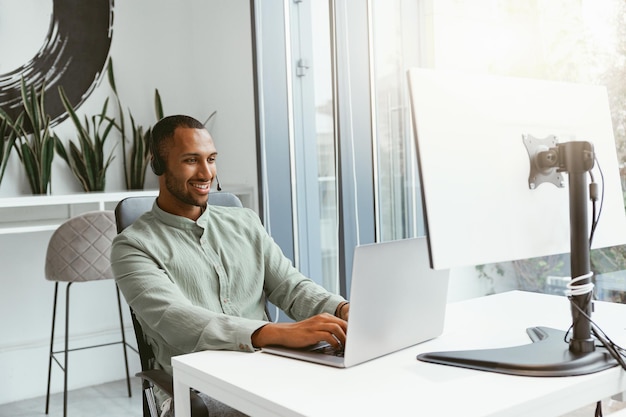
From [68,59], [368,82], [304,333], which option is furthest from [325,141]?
[304,333]

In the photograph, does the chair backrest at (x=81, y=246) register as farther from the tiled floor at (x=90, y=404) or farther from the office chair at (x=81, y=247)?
the tiled floor at (x=90, y=404)

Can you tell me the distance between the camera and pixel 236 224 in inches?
76.2

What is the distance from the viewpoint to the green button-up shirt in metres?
1.51

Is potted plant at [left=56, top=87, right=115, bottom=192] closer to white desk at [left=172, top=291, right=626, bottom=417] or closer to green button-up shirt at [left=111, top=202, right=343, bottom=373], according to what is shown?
green button-up shirt at [left=111, top=202, right=343, bottom=373]

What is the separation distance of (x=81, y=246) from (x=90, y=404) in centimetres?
85

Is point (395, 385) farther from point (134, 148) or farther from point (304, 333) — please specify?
point (134, 148)

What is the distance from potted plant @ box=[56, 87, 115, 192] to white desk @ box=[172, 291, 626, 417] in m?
2.28

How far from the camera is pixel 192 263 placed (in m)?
1.76

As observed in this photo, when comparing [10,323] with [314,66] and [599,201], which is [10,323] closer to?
[314,66]

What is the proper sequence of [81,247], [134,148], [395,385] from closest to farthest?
1. [395,385]
2. [81,247]
3. [134,148]

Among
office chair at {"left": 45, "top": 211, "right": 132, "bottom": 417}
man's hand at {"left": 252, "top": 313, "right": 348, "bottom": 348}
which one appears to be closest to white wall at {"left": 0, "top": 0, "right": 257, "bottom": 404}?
office chair at {"left": 45, "top": 211, "right": 132, "bottom": 417}

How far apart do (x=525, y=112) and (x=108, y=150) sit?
2.81 metres

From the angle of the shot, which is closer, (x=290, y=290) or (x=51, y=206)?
(x=290, y=290)

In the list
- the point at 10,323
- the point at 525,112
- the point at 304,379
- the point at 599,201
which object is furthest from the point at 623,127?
the point at 10,323
